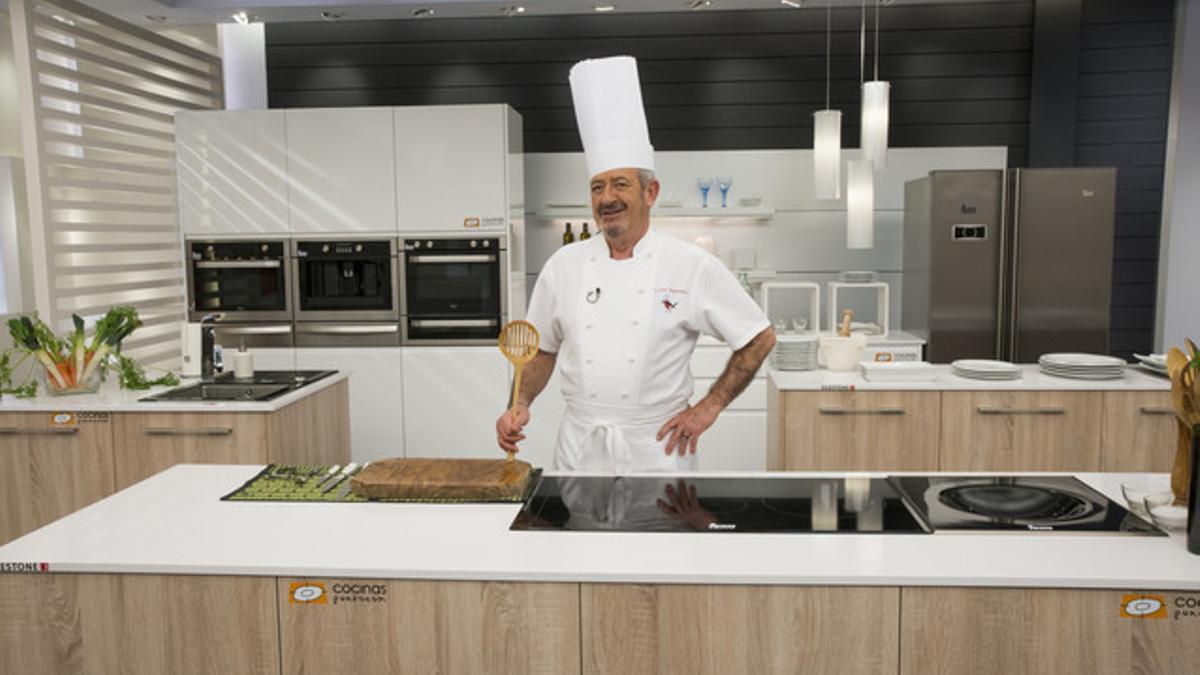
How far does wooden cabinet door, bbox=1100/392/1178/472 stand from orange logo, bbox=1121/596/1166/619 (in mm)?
2215

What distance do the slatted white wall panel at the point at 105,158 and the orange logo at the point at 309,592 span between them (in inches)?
137

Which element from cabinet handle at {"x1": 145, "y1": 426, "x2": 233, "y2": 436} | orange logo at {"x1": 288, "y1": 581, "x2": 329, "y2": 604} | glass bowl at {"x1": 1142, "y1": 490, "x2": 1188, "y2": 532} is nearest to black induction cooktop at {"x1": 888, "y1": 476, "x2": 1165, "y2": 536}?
glass bowl at {"x1": 1142, "y1": 490, "x2": 1188, "y2": 532}

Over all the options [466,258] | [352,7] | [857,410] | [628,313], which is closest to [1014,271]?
[857,410]

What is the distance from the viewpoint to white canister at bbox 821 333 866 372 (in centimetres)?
381

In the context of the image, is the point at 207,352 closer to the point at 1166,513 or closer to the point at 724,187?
the point at 724,187

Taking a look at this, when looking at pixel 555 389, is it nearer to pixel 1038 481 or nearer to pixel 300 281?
pixel 300 281

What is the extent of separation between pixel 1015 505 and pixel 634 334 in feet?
3.51

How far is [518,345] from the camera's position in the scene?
2.15m

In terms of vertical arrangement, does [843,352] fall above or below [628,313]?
below

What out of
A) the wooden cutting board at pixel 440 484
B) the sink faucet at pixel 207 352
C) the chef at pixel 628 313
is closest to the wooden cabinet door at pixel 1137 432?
the chef at pixel 628 313

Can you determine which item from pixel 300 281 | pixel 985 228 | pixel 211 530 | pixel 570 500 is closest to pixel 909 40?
pixel 985 228

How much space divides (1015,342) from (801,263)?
4.52 feet

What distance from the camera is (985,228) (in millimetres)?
5008

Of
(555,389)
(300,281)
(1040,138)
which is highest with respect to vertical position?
(1040,138)
